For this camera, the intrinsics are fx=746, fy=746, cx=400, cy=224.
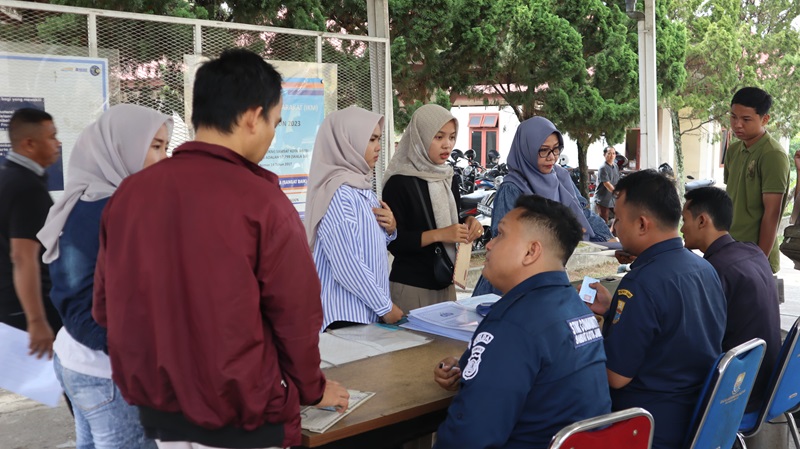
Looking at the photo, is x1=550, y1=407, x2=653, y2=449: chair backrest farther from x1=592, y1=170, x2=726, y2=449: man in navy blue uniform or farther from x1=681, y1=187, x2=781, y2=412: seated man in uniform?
x1=681, y1=187, x2=781, y2=412: seated man in uniform

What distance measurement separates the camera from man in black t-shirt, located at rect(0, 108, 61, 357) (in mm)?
3109

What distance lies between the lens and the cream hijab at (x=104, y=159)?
2.14 metres

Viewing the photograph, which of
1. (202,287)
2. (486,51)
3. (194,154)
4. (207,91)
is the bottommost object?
(202,287)

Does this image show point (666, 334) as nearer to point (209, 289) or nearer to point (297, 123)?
point (209, 289)

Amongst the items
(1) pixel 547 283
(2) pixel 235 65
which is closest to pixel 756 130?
(1) pixel 547 283

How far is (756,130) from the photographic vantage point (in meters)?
4.29

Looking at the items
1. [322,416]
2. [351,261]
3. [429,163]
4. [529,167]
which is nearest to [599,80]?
[529,167]

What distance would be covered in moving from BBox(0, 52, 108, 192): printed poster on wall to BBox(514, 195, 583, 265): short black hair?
286cm

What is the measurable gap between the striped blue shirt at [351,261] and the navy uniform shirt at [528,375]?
2.99 feet

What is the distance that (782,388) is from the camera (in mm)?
2900

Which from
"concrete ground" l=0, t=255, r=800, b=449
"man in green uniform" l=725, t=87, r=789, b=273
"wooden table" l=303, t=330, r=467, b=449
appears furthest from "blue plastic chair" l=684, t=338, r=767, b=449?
"man in green uniform" l=725, t=87, r=789, b=273

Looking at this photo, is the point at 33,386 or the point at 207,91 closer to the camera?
the point at 207,91

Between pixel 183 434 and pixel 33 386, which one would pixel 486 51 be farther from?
pixel 183 434

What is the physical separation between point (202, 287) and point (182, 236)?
0.11 metres
